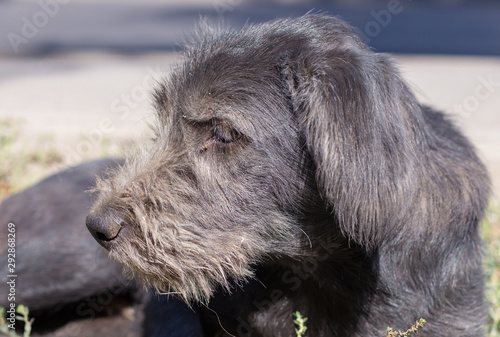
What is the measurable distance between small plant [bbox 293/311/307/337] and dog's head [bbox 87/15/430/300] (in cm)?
29

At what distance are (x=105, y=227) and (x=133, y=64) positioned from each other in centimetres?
725

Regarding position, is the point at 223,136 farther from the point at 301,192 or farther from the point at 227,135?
the point at 301,192

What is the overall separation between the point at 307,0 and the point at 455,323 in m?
12.1

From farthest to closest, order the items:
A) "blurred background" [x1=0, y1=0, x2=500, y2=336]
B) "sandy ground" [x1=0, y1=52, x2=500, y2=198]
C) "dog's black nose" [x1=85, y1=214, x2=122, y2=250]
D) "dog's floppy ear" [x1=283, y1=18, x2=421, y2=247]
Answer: "sandy ground" [x1=0, y1=52, x2=500, y2=198], "blurred background" [x1=0, y1=0, x2=500, y2=336], "dog's black nose" [x1=85, y1=214, x2=122, y2=250], "dog's floppy ear" [x1=283, y1=18, x2=421, y2=247]

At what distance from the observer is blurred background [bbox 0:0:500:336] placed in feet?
19.4

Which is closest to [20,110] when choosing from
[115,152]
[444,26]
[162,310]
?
[115,152]

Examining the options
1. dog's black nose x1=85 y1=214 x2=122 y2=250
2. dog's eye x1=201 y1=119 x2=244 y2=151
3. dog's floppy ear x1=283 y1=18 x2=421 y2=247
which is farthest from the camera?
dog's eye x1=201 y1=119 x2=244 y2=151

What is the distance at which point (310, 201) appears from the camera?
109 inches

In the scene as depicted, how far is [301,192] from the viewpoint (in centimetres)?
276

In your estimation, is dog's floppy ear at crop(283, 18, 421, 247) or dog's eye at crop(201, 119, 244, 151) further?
dog's eye at crop(201, 119, 244, 151)

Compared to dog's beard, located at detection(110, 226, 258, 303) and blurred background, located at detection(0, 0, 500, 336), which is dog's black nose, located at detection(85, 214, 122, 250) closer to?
dog's beard, located at detection(110, 226, 258, 303)

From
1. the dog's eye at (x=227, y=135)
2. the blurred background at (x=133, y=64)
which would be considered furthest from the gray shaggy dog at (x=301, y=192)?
the blurred background at (x=133, y=64)

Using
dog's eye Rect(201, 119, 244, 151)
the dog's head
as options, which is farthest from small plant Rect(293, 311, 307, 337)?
dog's eye Rect(201, 119, 244, 151)

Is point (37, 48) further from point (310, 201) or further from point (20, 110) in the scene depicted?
point (310, 201)
